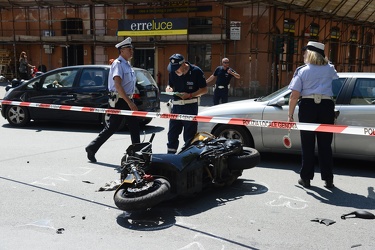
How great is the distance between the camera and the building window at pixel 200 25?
21188mm

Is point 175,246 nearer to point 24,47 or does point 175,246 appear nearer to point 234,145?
point 234,145

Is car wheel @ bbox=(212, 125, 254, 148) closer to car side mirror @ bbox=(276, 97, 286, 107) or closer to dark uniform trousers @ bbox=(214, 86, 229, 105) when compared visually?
car side mirror @ bbox=(276, 97, 286, 107)

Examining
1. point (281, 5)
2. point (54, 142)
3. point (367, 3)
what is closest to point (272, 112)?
point (54, 142)

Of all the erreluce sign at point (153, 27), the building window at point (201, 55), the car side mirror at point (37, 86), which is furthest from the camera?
the building window at point (201, 55)

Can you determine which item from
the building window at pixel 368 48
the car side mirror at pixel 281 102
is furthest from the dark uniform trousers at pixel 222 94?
the building window at pixel 368 48

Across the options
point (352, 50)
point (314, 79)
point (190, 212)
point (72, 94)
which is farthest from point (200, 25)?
point (190, 212)

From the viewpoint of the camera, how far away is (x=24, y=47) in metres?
26.5

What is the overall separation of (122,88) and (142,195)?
247 cm

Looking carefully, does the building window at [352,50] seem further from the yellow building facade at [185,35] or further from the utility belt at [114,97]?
the utility belt at [114,97]

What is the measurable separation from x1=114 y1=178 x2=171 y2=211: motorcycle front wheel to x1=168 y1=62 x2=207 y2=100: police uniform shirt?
2229 mm

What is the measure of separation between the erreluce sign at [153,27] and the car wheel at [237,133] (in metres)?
14.5

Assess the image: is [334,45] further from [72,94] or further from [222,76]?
[72,94]

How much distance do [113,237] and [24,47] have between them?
2494cm

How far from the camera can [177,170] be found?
4.65 meters
